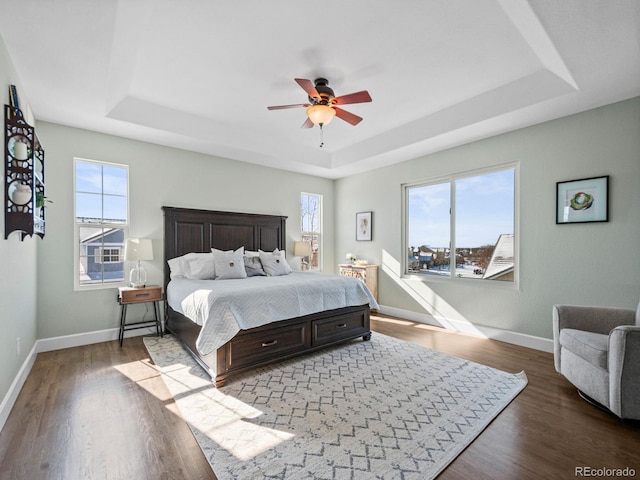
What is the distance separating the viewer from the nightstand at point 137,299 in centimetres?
386

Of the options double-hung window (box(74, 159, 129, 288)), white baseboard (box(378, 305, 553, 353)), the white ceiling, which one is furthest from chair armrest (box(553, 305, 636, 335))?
double-hung window (box(74, 159, 129, 288))

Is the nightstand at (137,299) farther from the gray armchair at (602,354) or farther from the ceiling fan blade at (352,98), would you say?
the gray armchair at (602,354)

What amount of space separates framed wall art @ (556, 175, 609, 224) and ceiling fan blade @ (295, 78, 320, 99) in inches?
117

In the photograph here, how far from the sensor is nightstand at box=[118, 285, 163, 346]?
3.86 meters

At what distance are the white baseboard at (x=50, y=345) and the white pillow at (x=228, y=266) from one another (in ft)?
4.45

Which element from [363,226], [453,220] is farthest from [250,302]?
[363,226]

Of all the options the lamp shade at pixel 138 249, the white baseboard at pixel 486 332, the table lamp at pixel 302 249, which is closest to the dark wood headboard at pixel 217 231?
the table lamp at pixel 302 249

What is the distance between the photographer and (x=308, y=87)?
8.91ft

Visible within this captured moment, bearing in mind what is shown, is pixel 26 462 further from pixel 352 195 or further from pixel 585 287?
pixel 352 195

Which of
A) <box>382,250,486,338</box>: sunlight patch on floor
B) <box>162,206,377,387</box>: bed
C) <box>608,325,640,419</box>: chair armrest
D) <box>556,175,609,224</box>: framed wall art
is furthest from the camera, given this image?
<box>382,250,486,338</box>: sunlight patch on floor

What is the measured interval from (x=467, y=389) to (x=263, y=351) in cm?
191

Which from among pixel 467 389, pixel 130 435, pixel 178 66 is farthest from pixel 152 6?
pixel 467 389

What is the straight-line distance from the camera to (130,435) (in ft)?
6.73

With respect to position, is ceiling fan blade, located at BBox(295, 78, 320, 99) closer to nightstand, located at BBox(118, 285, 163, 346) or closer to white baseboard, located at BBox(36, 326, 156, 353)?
nightstand, located at BBox(118, 285, 163, 346)
